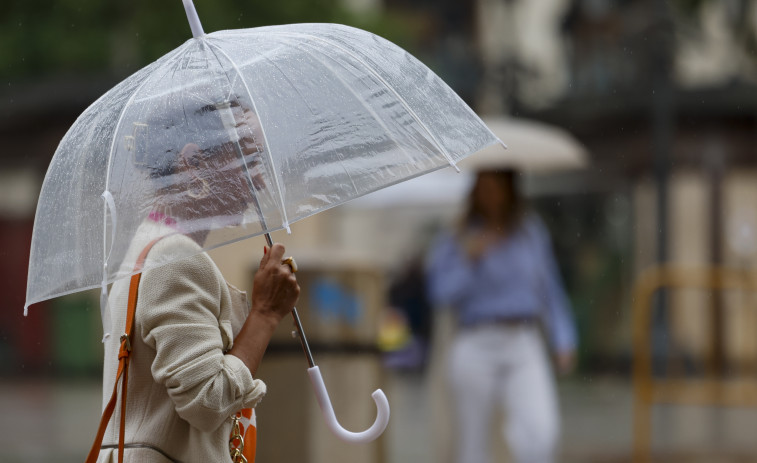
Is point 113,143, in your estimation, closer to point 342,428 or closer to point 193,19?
point 193,19

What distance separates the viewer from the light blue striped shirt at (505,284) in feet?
19.6

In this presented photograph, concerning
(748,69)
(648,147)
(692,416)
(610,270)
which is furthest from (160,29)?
(748,69)

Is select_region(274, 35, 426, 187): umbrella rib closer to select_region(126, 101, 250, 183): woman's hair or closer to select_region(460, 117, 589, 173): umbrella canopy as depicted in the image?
select_region(126, 101, 250, 183): woman's hair

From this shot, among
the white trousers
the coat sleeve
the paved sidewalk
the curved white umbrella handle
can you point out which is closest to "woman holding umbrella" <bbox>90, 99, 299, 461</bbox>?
the coat sleeve

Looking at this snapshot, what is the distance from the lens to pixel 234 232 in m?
2.66

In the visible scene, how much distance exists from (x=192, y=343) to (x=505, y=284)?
3524 mm

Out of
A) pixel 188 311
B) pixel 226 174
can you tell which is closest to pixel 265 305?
pixel 188 311

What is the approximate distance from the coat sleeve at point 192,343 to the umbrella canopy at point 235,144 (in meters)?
0.11

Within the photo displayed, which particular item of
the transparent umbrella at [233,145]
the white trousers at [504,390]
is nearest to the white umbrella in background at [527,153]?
the white trousers at [504,390]

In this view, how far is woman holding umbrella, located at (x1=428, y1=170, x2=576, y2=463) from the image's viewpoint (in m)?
5.90

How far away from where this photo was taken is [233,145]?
9.00 ft

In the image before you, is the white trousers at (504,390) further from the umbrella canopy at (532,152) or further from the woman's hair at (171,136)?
the woman's hair at (171,136)

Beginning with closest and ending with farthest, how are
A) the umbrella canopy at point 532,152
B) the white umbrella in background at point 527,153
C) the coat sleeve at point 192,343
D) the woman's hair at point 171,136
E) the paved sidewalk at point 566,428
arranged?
the coat sleeve at point 192,343 → the woman's hair at point 171,136 → the white umbrella in background at point 527,153 → the umbrella canopy at point 532,152 → the paved sidewalk at point 566,428

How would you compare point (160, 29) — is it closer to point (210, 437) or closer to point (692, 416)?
point (692, 416)
